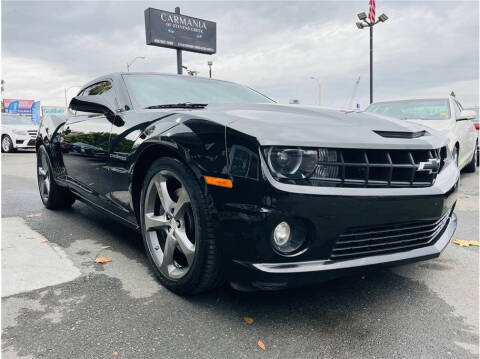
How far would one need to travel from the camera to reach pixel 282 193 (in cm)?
A: 166

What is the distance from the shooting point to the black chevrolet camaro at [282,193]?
171cm

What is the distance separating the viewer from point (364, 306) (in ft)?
6.94

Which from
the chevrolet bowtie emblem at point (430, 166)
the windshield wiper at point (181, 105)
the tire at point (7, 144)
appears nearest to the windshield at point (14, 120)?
the tire at point (7, 144)

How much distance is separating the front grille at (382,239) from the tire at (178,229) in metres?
0.61

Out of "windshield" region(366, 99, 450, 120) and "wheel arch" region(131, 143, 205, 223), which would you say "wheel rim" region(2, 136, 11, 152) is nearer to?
"windshield" region(366, 99, 450, 120)

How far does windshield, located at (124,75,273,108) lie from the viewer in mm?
2859

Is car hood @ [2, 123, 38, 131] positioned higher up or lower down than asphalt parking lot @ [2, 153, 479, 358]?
higher up

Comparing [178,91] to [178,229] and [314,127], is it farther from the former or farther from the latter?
[314,127]

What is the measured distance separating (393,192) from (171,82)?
6.65 ft

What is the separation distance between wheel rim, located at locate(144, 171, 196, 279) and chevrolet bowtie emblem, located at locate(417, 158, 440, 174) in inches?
46.6

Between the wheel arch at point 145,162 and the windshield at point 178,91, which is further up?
the windshield at point 178,91

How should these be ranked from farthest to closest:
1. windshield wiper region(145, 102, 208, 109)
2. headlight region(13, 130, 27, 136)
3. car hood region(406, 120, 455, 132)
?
headlight region(13, 130, 27, 136)
car hood region(406, 120, 455, 132)
windshield wiper region(145, 102, 208, 109)

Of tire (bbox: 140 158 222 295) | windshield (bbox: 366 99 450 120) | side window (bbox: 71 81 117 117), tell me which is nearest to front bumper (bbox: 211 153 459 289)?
tire (bbox: 140 158 222 295)

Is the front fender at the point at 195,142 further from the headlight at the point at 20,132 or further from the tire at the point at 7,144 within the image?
the tire at the point at 7,144
